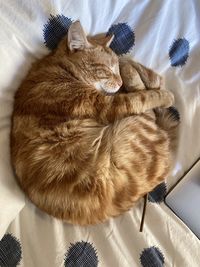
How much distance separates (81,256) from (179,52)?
82 centimetres

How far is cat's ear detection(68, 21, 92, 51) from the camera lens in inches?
49.1

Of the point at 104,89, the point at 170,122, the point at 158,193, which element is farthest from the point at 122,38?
the point at 158,193

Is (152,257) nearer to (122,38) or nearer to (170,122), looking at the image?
(170,122)

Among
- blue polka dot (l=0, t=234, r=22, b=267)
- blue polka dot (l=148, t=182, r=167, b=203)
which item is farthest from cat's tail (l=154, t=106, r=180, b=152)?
blue polka dot (l=0, t=234, r=22, b=267)

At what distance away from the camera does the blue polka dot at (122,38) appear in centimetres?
145

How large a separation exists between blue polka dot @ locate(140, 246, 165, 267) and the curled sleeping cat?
0.47 feet

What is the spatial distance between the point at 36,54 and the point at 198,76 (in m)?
0.60

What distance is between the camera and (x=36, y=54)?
133 cm

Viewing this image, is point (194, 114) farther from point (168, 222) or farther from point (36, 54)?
point (36, 54)

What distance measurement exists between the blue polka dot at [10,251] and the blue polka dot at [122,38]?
755mm

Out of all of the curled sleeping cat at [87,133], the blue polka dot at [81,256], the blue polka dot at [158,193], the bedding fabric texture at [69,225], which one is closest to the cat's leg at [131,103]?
the curled sleeping cat at [87,133]

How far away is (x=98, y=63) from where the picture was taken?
54.7 inches

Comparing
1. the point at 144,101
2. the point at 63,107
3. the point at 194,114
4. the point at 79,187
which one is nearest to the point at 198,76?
the point at 194,114

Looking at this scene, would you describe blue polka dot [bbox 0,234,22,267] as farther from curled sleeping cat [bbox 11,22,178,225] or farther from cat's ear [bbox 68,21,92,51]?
cat's ear [bbox 68,21,92,51]
